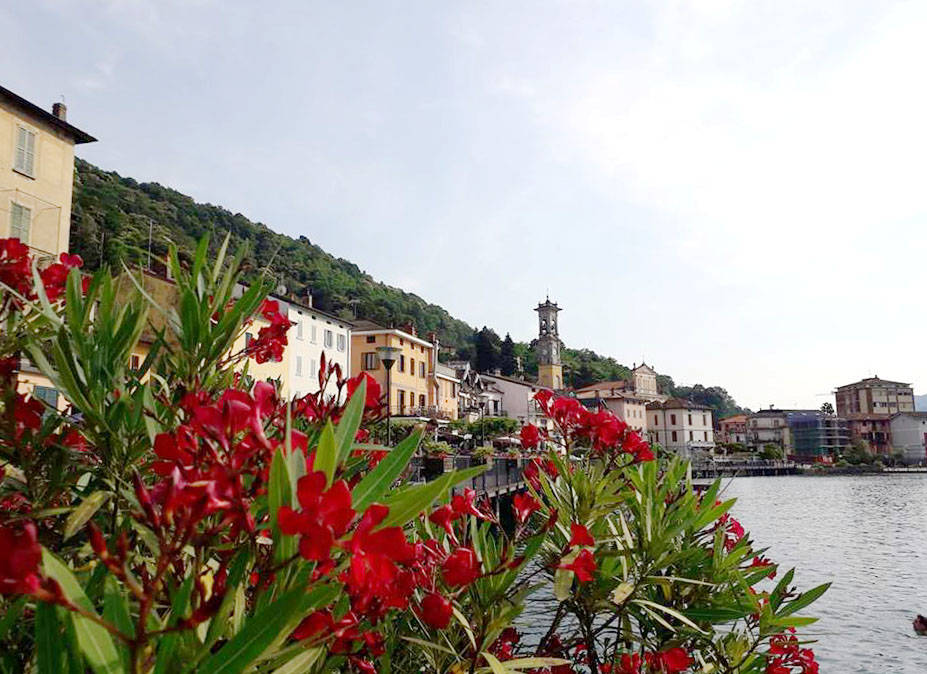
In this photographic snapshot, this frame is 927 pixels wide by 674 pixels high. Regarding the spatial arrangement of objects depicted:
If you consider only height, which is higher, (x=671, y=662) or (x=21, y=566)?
(x=21, y=566)

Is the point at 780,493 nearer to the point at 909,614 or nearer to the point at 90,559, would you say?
the point at 909,614

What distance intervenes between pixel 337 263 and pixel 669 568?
104 meters

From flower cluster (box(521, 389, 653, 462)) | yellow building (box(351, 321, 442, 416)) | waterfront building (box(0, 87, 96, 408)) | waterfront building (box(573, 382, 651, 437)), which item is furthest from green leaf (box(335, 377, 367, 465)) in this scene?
waterfront building (box(573, 382, 651, 437))

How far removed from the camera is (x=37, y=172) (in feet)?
60.6

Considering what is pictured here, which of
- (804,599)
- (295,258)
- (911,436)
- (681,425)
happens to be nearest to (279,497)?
(804,599)

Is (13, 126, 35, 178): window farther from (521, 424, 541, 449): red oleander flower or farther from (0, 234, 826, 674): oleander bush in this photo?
(521, 424, 541, 449): red oleander flower

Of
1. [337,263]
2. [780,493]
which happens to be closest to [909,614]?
[780,493]

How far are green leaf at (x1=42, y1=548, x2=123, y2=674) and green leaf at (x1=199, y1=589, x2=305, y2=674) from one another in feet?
0.41

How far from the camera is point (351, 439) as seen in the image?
135 centimetres

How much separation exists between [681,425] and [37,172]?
7919cm

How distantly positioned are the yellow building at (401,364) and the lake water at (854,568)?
2055 cm

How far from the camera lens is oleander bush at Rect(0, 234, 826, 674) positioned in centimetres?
95

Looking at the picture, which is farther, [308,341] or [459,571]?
[308,341]

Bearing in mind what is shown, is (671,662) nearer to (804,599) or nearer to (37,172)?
(804,599)
